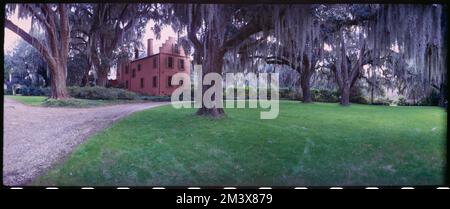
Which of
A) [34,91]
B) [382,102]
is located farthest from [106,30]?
[382,102]

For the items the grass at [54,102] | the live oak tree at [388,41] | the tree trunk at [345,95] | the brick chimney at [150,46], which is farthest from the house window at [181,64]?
the tree trunk at [345,95]

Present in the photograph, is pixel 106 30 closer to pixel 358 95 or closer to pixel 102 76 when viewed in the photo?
pixel 102 76

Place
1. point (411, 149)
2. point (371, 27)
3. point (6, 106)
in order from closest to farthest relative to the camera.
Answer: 1. point (6, 106)
2. point (411, 149)
3. point (371, 27)

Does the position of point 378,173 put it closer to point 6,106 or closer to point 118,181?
point 118,181

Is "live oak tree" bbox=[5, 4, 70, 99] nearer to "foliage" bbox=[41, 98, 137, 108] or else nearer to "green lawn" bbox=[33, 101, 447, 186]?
"foliage" bbox=[41, 98, 137, 108]

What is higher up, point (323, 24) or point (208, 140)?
point (323, 24)

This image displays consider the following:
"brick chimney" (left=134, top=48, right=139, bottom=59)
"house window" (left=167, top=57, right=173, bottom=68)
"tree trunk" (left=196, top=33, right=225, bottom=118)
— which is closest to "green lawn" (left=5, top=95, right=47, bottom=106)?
"brick chimney" (left=134, top=48, right=139, bottom=59)

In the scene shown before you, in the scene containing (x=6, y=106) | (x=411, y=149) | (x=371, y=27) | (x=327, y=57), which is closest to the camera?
(x=6, y=106)

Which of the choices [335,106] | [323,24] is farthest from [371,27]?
[335,106]
